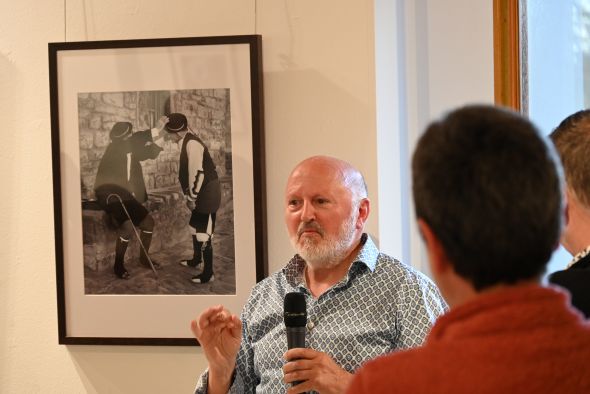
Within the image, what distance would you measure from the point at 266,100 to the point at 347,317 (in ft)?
2.58

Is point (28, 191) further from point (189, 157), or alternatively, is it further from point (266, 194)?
point (266, 194)

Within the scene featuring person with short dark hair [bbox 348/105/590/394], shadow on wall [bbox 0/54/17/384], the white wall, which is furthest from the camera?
shadow on wall [bbox 0/54/17/384]

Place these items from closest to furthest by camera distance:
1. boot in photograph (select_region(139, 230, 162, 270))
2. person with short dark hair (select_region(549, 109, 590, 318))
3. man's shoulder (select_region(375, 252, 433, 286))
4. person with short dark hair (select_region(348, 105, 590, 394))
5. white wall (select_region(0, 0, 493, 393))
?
person with short dark hair (select_region(348, 105, 590, 394))
person with short dark hair (select_region(549, 109, 590, 318))
man's shoulder (select_region(375, 252, 433, 286))
white wall (select_region(0, 0, 493, 393))
boot in photograph (select_region(139, 230, 162, 270))

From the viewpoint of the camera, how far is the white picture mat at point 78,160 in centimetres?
284

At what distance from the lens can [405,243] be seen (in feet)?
10.4

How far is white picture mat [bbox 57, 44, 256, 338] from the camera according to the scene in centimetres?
284

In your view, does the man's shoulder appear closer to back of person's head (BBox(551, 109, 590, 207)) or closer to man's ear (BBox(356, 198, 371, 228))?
man's ear (BBox(356, 198, 371, 228))

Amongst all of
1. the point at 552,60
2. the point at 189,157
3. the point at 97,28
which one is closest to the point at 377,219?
the point at 189,157

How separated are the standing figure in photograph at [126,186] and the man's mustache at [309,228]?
57 centimetres

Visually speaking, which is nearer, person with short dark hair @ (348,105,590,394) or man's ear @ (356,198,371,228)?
person with short dark hair @ (348,105,590,394)

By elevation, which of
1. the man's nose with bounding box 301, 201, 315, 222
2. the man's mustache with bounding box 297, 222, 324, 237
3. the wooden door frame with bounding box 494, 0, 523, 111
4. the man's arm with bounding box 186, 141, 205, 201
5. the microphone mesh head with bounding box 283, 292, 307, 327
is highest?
the wooden door frame with bounding box 494, 0, 523, 111

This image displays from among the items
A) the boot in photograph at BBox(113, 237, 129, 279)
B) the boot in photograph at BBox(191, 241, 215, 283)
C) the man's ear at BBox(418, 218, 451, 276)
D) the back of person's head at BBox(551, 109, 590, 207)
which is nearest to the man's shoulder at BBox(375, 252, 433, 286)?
the boot in photograph at BBox(191, 241, 215, 283)

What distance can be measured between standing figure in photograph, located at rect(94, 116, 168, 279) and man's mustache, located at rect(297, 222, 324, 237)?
1.88 feet

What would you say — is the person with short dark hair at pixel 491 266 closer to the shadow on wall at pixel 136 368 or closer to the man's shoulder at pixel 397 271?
the man's shoulder at pixel 397 271
